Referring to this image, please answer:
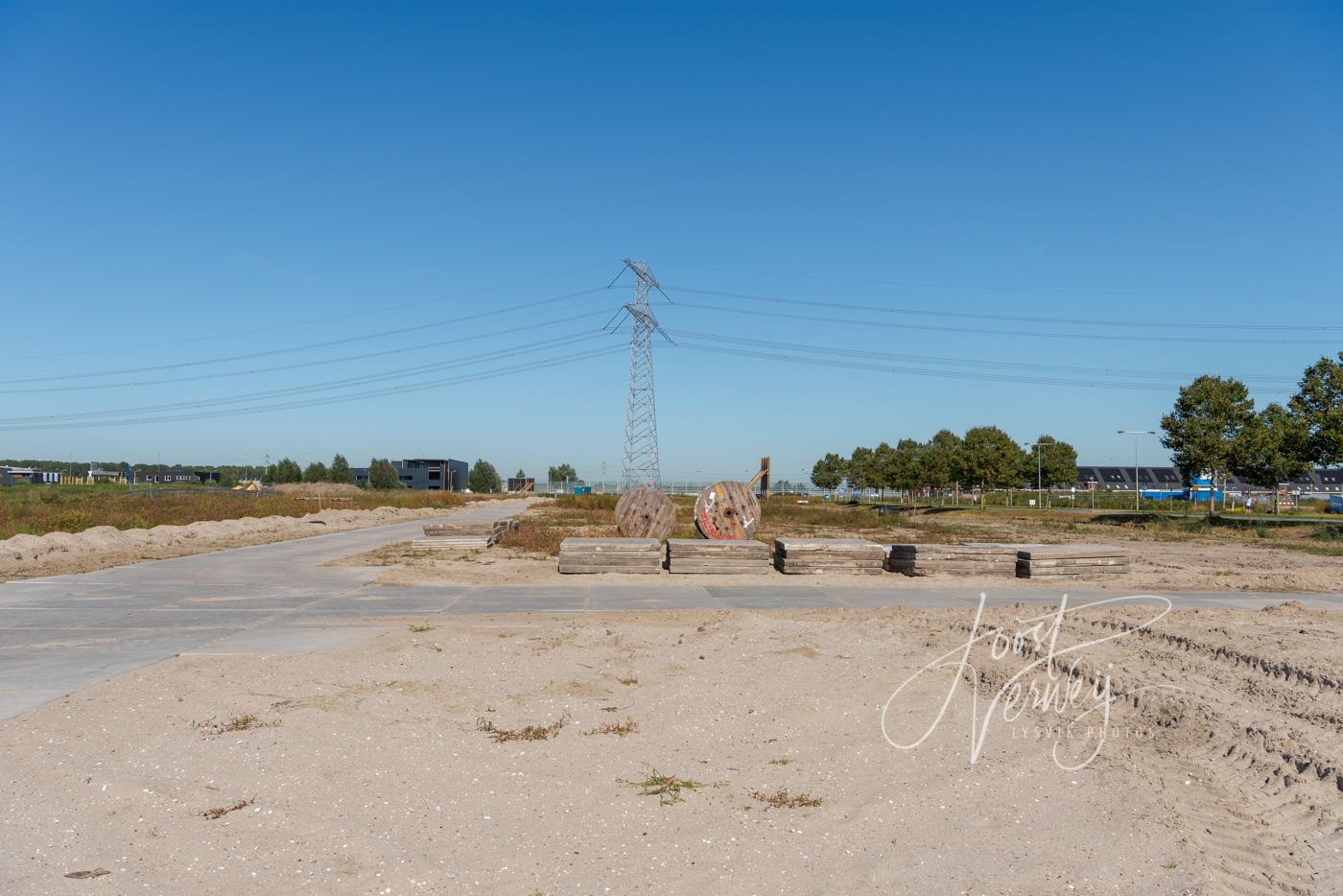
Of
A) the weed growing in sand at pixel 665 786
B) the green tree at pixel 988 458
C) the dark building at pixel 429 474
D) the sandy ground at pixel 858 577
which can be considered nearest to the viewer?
the weed growing in sand at pixel 665 786

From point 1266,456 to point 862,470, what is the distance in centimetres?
6111

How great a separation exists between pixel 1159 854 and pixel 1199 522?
43.5 m

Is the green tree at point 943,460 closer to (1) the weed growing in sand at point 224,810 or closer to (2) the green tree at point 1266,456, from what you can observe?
(2) the green tree at point 1266,456

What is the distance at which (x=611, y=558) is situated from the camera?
698 inches

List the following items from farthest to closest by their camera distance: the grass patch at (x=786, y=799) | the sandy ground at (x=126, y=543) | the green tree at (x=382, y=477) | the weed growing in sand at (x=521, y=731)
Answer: the green tree at (x=382, y=477) < the sandy ground at (x=126, y=543) < the weed growing in sand at (x=521, y=731) < the grass patch at (x=786, y=799)

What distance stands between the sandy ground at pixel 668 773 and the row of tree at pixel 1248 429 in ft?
123

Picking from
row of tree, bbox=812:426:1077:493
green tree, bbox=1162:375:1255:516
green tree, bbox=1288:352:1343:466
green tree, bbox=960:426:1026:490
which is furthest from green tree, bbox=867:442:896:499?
green tree, bbox=1288:352:1343:466

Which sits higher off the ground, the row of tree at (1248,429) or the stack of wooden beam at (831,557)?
the row of tree at (1248,429)

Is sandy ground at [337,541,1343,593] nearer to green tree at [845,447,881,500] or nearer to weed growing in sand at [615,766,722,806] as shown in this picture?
weed growing in sand at [615,766,722,806]

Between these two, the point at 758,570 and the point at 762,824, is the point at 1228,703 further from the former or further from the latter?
the point at 758,570

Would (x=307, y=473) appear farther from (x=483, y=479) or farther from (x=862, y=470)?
(x=862, y=470)

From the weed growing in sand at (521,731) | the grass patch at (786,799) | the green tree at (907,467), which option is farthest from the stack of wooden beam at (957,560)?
the green tree at (907,467)

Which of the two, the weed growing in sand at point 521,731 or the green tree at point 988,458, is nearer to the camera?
the weed growing in sand at point 521,731

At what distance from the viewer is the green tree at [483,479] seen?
146500 millimetres
